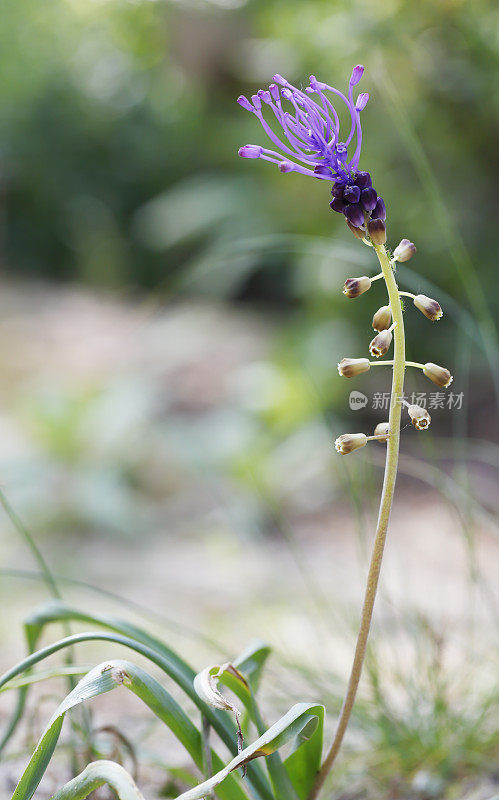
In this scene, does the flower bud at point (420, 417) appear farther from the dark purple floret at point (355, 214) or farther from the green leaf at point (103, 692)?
the green leaf at point (103, 692)

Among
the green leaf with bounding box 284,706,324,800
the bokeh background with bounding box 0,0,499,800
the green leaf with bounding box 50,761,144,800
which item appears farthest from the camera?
the bokeh background with bounding box 0,0,499,800

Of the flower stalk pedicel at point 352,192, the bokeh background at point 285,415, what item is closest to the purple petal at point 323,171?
the flower stalk pedicel at point 352,192

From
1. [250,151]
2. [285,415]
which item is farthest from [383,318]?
[285,415]

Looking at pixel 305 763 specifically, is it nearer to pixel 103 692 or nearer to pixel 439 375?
pixel 103 692

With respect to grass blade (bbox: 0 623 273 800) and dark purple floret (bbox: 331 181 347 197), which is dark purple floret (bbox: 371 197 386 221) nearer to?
dark purple floret (bbox: 331 181 347 197)

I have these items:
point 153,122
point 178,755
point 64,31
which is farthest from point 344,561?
point 64,31

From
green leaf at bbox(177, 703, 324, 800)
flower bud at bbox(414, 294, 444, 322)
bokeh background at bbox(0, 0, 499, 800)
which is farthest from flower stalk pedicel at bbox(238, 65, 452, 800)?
bokeh background at bbox(0, 0, 499, 800)

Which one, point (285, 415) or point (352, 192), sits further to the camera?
point (285, 415)

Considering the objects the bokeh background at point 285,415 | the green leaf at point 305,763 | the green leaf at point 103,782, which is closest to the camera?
the green leaf at point 103,782
